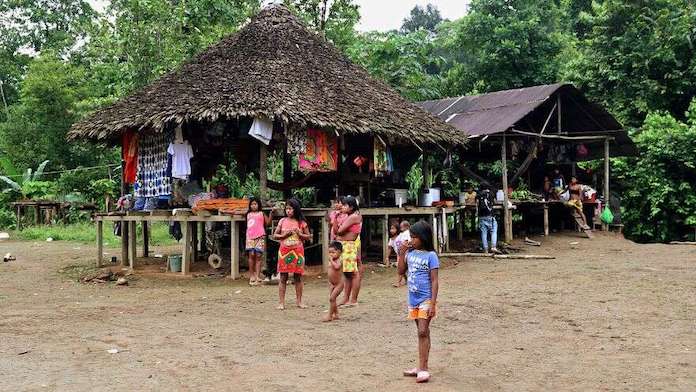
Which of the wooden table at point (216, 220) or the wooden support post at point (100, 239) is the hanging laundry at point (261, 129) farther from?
the wooden support post at point (100, 239)

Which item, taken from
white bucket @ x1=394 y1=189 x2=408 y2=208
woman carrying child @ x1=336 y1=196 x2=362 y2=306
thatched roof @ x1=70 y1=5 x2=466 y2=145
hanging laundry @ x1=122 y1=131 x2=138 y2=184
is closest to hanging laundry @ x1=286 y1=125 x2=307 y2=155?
thatched roof @ x1=70 y1=5 x2=466 y2=145

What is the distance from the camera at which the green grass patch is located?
20.5 m

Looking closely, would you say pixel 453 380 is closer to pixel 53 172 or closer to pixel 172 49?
pixel 172 49

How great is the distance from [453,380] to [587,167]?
16938 mm

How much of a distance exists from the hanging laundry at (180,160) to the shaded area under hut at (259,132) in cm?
2

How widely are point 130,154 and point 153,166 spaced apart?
59cm

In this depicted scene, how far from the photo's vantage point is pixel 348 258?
8508mm

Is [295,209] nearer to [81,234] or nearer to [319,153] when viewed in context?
[319,153]

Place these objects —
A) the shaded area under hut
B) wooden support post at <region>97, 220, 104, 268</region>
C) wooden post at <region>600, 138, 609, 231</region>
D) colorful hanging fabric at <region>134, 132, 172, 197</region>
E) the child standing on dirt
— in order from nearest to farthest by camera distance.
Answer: the child standing on dirt, the shaded area under hut, colorful hanging fabric at <region>134, 132, 172, 197</region>, wooden support post at <region>97, 220, 104, 268</region>, wooden post at <region>600, 138, 609, 231</region>

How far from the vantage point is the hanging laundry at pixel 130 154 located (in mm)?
13938

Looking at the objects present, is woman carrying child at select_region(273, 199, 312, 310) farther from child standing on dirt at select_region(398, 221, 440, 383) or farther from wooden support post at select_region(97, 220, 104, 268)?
wooden support post at select_region(97, 220, 104, 268)

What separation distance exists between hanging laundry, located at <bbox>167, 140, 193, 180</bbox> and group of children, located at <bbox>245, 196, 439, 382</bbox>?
1.99m

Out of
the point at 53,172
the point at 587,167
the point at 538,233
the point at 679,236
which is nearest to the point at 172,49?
the point at 53,172

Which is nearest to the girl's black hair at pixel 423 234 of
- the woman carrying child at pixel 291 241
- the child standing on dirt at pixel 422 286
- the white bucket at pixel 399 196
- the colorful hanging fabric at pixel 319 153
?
the child standing on dirt at pixel 422 286
